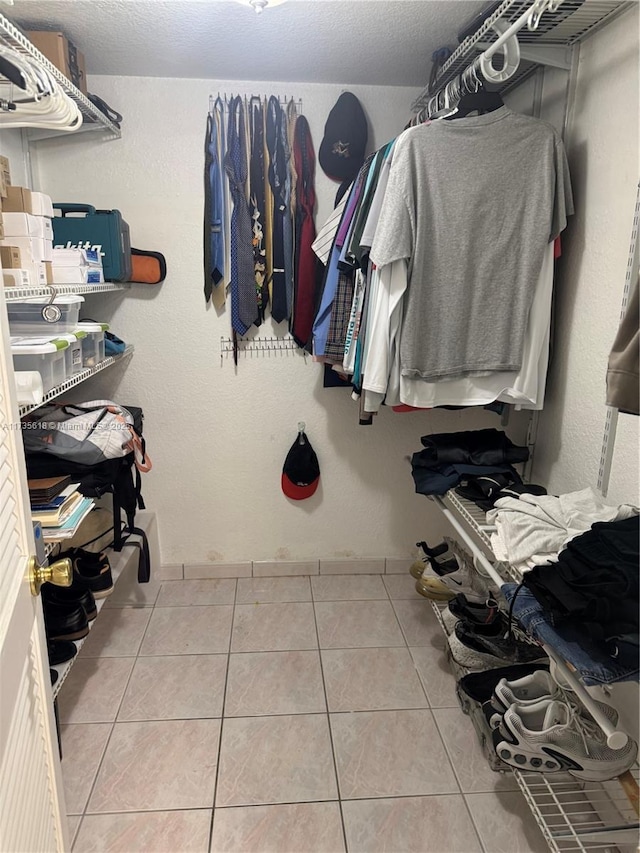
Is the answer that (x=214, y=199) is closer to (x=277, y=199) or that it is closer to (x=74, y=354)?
(x=277, y=199)

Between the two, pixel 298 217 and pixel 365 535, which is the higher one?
pixel 298 217

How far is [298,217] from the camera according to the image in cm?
243

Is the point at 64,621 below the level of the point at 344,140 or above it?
below

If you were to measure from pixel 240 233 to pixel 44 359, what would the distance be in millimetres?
1132

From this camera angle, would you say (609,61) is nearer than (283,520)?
Yes

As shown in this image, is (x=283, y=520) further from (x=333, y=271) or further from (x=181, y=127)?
(x=181, y=127)

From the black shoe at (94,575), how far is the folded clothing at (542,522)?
1466 millimetres

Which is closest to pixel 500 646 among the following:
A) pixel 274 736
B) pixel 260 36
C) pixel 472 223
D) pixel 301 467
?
pixel 274 736

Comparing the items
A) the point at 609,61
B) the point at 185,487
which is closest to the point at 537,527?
the point at 609,61

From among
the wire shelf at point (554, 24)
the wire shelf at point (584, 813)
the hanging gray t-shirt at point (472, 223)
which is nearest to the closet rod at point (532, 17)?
the wire shelf at point (554, 24)

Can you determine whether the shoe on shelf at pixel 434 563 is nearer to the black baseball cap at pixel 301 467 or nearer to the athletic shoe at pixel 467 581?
the athletic shoe at pixel 467 581

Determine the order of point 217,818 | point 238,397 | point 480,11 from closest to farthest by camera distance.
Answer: point 217,818
point 480,11
point 238,397

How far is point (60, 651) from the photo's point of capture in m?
1.79

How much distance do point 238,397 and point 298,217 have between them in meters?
0.86
